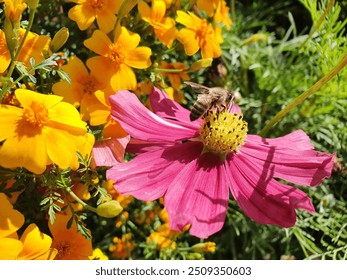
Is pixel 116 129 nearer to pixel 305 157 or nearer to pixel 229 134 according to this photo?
pixel 229 134

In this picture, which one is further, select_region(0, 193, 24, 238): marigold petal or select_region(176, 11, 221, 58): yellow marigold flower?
select_region(176, 11, 221, 58): yellow marigold flower

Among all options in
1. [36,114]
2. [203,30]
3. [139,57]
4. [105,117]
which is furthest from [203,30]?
[36,114]

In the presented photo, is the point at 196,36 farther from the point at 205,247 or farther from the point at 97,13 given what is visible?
the point at 205,247

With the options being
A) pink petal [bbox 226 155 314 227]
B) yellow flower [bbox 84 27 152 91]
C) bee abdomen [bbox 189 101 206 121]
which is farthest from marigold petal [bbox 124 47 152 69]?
pink petal [bbox 226 155 314 227]

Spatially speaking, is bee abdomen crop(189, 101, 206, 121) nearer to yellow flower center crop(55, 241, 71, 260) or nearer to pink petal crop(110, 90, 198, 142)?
pink petal crop(110, 90, 198, 142)

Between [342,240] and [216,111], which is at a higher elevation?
[216,111]
